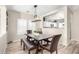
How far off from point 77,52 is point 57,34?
1.41 feet

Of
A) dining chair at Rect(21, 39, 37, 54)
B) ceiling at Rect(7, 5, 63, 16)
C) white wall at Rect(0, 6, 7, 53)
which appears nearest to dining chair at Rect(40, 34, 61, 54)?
dining chair at Rect(21, 39, 37, 54)

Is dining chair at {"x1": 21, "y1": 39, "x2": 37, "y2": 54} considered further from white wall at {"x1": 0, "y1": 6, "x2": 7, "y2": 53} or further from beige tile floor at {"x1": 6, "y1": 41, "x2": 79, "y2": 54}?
white wall at {"x1": 0, "y1": 6, "x2": 7, "y2": 53}

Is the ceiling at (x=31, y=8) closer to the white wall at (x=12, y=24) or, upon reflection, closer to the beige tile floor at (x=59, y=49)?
the white wall at (x=12, y=24)

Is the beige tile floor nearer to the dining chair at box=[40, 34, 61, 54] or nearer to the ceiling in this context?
the dining chair at box=[40, 34, 61, 54]

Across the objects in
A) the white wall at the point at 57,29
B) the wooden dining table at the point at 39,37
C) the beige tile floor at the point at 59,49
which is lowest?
the beige tile floor at the point at 59,49

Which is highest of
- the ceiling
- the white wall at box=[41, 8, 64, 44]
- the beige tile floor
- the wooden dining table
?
the ceiling

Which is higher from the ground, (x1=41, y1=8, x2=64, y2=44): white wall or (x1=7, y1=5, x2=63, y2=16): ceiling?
(x1=7, y1=5, x2=63, y2=16): ceiling

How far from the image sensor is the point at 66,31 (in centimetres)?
154

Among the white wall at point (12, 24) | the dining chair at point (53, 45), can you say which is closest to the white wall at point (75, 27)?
the dining chair at point (53, 45)

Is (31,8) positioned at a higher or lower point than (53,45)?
higher

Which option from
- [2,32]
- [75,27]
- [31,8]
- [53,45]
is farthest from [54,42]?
[2,32]

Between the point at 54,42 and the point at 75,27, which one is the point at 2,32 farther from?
the point at 75,27
